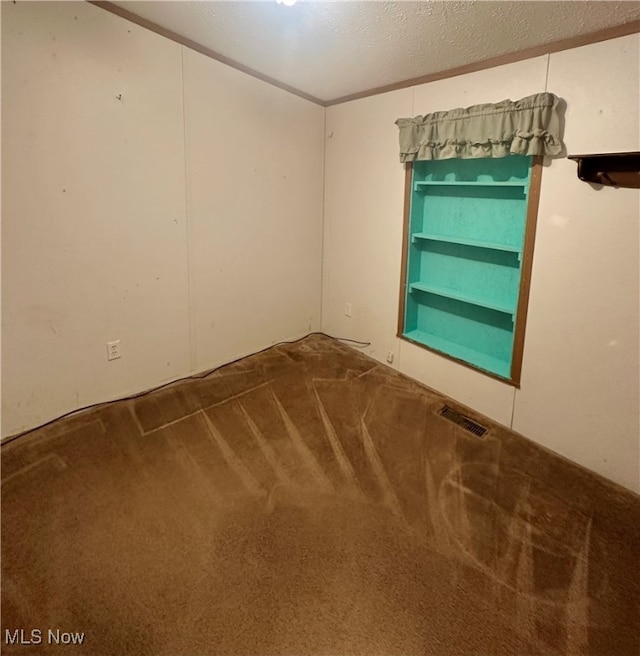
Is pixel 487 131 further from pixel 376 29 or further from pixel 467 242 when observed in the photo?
pixel 376 29

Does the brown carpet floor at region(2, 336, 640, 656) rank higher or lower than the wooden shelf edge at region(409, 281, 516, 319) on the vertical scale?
lower

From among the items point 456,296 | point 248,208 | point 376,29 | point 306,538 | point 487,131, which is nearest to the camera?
point 306,538

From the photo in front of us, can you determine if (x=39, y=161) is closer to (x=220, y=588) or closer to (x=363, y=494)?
(x=220, y=588)

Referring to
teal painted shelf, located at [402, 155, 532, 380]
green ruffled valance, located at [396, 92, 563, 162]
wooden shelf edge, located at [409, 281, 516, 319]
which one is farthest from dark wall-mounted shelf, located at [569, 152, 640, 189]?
wooden shelf edge, located at [409, 281, 516, 319]

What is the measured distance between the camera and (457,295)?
2719 millimetres

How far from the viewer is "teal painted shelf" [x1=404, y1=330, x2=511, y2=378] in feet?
8.38

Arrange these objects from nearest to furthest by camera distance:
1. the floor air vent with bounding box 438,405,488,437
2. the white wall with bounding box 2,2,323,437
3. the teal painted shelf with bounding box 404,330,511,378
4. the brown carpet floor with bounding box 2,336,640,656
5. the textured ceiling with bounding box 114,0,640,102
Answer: the brown carpet floor with bounding box 2,336,640,656
the textured ceiling with bounding box 114,0,640,102
the white wall with bounding box 2,2,323,437
the floor air vent with bounding box 438,405,488,437
the teal painted shelf with bounding box 404,330,511,378

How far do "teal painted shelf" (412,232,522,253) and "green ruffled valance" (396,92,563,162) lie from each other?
0.51m

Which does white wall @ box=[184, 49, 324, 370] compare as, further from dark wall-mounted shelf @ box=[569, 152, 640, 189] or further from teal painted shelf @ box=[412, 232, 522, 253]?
dark wall-mounted shelf @ box=[569, 152, 640, 189]

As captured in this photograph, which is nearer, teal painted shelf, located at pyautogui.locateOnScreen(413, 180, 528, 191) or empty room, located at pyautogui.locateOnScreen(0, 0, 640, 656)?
empty room, located at pyautogui.locateOnScreen(0, 0, 640, 656)

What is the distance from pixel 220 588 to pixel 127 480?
79 cm

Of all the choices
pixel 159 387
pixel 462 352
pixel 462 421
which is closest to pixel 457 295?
pixel 462 352

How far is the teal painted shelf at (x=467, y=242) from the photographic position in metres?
2.37

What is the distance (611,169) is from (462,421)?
1.58m
